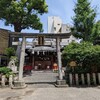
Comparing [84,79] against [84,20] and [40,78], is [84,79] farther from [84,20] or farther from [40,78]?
[84,20]

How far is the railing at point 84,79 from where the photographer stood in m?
11.7

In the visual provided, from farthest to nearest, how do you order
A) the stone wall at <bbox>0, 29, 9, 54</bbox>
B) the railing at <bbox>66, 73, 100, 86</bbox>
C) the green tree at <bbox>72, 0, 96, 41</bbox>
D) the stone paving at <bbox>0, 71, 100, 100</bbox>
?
1. the stone wall at <bbox>0, 29, 9, 54</bbox>
2. the green tree at <bbox>72, 0, 96, 41</bbox>
3. the railing at <bbox>66, 73, 100, 86</bbox>
4. the stone paving at <bbox>0, 71, 100, 100</bbox>

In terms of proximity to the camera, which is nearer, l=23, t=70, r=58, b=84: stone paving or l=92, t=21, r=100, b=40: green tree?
l=23, t=70, r=58, b=84: stone paving

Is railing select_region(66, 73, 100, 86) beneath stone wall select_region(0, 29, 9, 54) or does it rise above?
beneath

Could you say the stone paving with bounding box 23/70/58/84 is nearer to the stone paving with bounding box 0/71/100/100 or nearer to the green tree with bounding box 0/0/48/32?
the stone paving with bounding box 0/71/100/100

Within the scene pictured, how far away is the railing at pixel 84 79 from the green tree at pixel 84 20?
9472 mm

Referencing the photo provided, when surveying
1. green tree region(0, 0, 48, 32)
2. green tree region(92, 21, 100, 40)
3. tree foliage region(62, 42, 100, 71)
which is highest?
green tree region(0, 0, 48, 32)

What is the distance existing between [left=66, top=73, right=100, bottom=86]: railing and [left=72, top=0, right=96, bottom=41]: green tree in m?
9.47

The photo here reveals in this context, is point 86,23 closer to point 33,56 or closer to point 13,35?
point 33,56

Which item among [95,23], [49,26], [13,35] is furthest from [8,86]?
[49,26]

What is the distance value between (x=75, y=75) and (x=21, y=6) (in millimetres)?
13086

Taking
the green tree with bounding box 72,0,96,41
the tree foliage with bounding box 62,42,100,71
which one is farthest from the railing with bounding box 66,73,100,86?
the green tree with bounding box 72,0,96,41

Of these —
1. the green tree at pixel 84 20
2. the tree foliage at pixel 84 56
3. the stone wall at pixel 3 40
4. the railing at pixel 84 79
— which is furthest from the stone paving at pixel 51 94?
the stone wall at pixel 3 40

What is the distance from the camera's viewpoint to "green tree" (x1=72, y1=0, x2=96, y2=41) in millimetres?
20806
